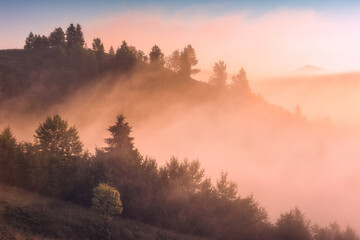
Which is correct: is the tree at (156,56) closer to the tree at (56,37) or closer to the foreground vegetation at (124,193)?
the tree at (56,37)

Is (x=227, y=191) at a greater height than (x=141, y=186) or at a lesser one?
greater

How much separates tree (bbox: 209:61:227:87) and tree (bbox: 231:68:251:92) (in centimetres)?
479

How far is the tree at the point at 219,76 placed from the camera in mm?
124738

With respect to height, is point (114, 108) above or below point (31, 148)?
above

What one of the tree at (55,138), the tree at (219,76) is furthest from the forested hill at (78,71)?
the tree at (55,138)

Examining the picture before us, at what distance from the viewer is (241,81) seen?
12562 cm

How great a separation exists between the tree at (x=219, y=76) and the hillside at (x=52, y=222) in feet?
322

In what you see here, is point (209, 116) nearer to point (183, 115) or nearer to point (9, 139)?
point (183, 115)

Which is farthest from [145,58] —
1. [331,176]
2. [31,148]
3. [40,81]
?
[331,176]

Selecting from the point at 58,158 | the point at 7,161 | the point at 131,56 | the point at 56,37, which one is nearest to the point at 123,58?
the point at 131,56

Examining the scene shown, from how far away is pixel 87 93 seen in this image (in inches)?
4109

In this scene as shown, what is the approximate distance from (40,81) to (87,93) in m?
18.0

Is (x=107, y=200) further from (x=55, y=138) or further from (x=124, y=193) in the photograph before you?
(x=55, y=138)

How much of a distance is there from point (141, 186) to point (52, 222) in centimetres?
1727
